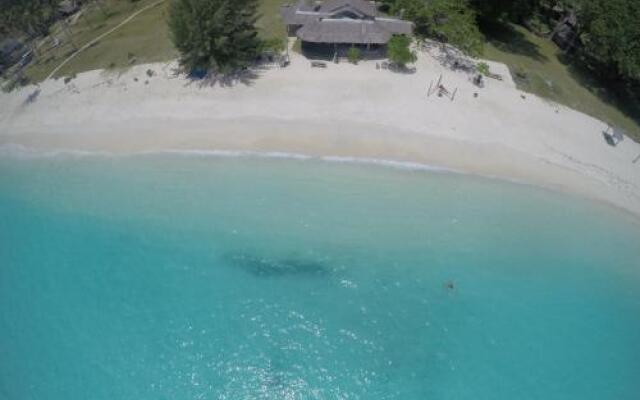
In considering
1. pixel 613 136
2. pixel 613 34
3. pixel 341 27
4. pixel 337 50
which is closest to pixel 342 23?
pixel 341 27

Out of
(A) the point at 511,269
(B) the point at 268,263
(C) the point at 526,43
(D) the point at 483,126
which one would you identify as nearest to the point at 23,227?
(B) the point at 268,263

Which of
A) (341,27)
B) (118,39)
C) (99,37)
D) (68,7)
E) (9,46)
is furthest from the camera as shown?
(68,7)

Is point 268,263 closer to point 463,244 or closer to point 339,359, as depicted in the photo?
point 339,359

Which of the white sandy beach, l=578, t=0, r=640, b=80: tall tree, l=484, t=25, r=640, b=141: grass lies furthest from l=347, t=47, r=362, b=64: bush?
l=578, t=0, r=640, b=80: tall tree

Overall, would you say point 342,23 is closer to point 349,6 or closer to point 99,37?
point 349,6

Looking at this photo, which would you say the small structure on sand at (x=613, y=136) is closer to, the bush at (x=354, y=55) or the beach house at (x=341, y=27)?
the beach house at (x=341, y=27)

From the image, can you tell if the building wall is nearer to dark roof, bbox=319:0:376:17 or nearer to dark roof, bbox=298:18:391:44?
dark roof, bbox=298:18:391:44
